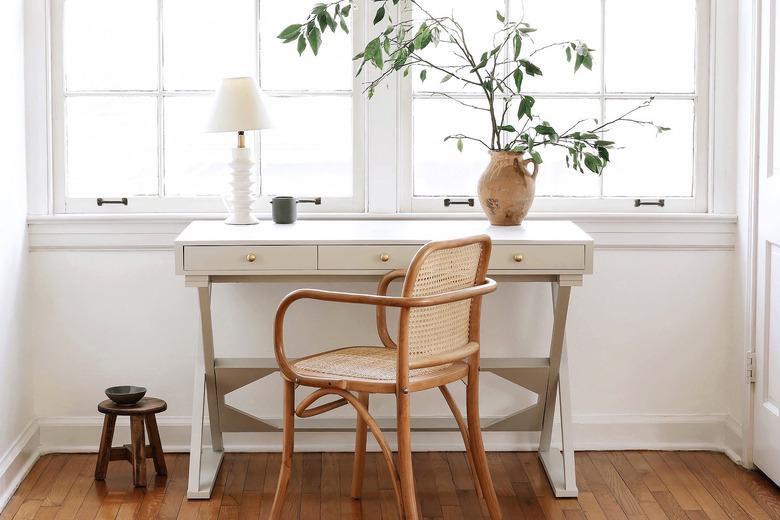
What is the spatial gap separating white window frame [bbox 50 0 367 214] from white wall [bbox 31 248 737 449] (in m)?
0.19

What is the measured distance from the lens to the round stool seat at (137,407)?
3.44 m

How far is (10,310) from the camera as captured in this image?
11.5 feet

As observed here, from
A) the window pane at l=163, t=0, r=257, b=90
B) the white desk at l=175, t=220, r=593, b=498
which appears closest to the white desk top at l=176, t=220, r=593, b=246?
the white desk at l=175, t=220, r=593, b=498

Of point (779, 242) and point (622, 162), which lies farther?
point (622, 162)

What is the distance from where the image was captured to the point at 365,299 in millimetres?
2703

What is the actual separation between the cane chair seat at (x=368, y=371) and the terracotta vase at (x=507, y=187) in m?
0.66

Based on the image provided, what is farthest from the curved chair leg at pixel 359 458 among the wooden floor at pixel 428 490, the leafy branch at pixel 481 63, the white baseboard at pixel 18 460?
the white baseboard at pixel 18 460

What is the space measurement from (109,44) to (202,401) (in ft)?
4.48

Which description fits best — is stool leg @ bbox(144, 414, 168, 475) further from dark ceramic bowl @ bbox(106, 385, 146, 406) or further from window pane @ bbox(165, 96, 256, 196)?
window pane @ bbox(165, 96, 256, 196)

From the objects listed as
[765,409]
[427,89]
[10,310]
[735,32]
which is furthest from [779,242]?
[10,310]

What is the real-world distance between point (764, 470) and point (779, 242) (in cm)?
80

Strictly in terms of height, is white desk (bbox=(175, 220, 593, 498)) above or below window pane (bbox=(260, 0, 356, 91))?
below

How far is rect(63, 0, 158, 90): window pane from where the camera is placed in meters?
3.72

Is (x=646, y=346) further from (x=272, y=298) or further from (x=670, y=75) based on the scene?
(x=272, y=298)
